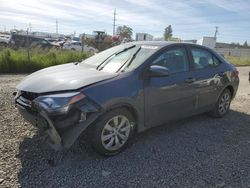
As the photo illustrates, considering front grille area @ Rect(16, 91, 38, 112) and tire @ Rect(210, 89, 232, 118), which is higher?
front grille area @ Rect(16, 91, 38, 112)

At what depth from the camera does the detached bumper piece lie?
9.92 ft

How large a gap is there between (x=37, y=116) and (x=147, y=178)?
60.7 inches

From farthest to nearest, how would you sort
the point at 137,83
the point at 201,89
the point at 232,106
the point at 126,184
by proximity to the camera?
1. the point at 232,106
2. the point at 201,89
3. the point at 137,83
4. the point at 126,184

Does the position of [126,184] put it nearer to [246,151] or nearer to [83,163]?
[83,163]

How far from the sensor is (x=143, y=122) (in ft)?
12.5

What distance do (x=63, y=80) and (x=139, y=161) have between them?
1.48 m

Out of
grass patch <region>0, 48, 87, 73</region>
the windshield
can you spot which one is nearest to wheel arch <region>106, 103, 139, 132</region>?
the windshield

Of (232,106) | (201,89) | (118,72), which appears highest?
(118,72)

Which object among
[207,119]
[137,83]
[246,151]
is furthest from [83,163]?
[207,119]

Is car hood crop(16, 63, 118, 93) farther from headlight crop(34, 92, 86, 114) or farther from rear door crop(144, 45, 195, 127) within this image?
rear door crop(144, 45, 195, 127)

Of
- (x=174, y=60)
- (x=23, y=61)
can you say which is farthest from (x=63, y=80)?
(x=23, y=61)

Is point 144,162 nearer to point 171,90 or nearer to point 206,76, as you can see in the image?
point 171,90

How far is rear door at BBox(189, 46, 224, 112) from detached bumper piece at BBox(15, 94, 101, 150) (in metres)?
2.25

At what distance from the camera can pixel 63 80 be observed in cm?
344
